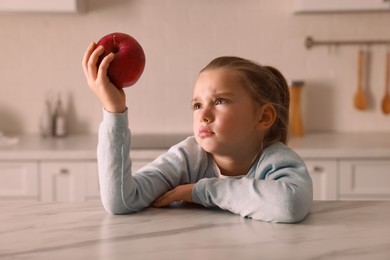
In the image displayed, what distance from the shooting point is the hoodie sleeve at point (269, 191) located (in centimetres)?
117

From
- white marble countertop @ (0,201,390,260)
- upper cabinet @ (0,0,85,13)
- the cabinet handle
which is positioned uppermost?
upper cabinet @ (0,0,85,13)

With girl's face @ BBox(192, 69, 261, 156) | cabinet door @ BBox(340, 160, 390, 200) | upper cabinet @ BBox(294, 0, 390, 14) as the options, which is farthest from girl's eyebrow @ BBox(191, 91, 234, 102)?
upper cabinet @ BBox(294, 0, 390, 14)

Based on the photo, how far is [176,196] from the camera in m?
1.28

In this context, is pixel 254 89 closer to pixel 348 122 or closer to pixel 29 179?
pixel 29 179

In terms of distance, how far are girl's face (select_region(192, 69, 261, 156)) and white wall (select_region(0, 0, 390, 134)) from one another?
2.04m

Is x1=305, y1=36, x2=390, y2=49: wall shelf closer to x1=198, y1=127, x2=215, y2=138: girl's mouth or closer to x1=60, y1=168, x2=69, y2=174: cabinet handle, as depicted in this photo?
x1=60, y1=168, x2=69, y2=174: cabinet handle

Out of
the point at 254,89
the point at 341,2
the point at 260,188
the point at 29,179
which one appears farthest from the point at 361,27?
the point at 260,188

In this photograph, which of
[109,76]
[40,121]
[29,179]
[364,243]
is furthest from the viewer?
[40,121]

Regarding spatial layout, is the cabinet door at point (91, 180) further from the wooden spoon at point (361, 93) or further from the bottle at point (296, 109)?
the wooden spoon at point (361, 93)

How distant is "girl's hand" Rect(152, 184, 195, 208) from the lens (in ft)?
4.20

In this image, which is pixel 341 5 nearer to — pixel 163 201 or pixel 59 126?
pixel 59 126

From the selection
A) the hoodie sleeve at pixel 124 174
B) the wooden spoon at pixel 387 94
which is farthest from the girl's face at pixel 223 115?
the wooden spoon at pixel 387 94

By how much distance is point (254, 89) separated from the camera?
4.66 feet

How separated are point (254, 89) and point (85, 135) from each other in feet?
7.00
